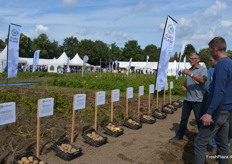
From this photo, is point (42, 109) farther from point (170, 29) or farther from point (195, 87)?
point (170, 29)

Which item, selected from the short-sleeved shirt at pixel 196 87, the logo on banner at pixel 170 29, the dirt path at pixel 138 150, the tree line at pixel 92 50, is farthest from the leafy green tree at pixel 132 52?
the short-sleeved shirt at pixel 196 87

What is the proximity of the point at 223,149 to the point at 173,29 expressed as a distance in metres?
7.16

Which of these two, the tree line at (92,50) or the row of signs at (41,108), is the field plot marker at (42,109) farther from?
the tree line at (92,50)

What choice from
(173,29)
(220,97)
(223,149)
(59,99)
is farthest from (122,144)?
(173,29)

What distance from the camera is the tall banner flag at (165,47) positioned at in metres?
9.00

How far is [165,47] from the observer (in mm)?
9211

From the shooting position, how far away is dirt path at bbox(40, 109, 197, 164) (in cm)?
416

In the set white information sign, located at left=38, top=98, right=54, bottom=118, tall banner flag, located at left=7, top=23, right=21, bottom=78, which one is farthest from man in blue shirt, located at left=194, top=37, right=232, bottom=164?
tall banner flag, located at left=7, top=23, right=21, bottom=78

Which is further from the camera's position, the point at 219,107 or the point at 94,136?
the point at 94,136

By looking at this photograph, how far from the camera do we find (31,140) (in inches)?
184

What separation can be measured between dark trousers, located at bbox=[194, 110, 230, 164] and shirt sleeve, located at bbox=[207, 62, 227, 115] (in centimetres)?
16

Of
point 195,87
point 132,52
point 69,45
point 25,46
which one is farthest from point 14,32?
point 69,45

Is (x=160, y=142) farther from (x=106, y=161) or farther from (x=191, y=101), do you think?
(x=106, y=161)

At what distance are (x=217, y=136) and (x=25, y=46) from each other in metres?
72.2
